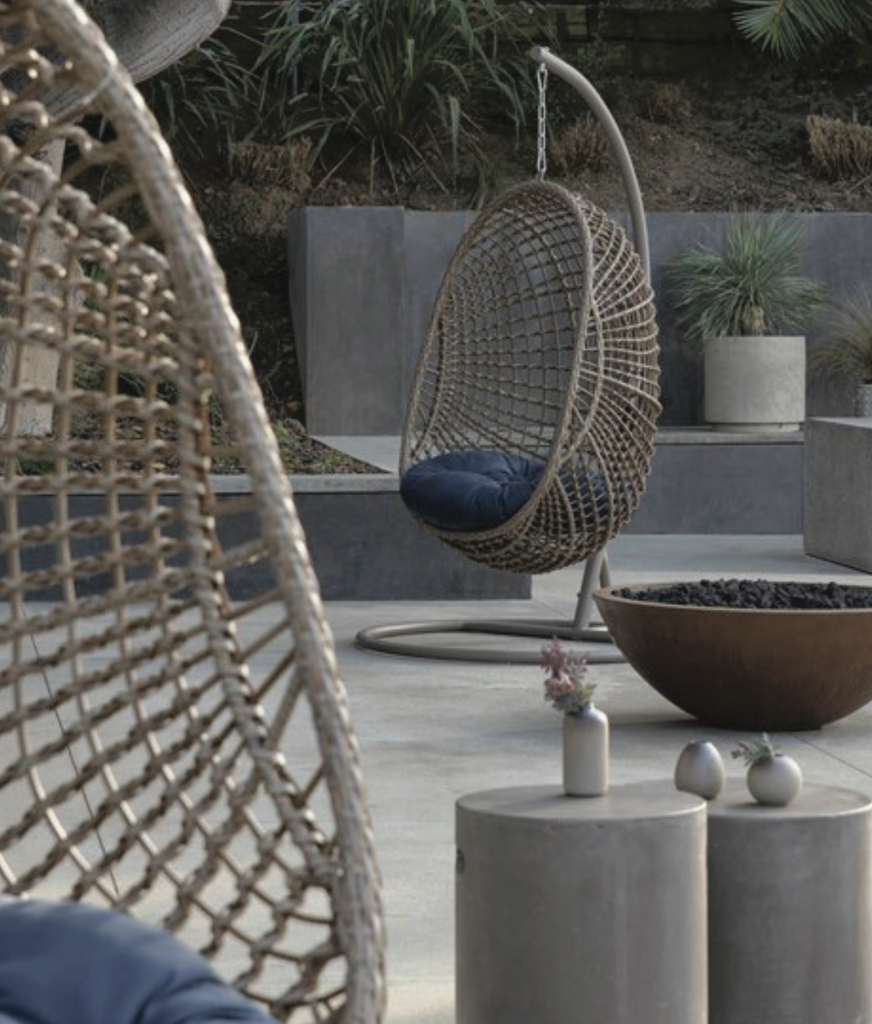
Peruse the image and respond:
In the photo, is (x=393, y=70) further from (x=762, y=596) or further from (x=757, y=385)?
(x=762, y=596)

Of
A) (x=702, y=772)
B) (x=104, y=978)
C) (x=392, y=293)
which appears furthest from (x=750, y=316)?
(x=104, y=978)

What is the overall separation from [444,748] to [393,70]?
306 inches

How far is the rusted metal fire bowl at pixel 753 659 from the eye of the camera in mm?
4219

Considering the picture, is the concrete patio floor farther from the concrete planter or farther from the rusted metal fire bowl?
the concrete planter

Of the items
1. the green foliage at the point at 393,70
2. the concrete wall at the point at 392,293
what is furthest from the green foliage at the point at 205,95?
the concrete wall at the point at 392,293

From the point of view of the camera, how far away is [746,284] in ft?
34.7

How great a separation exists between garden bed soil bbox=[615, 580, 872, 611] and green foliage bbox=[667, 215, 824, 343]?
6091 mm

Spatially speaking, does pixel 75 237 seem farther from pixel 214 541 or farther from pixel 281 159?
pixel 281 159

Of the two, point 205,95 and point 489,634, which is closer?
point 489,634

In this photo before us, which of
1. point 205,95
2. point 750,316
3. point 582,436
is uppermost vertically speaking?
point 205,95

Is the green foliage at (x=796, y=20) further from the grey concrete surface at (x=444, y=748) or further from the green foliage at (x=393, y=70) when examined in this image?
the grey concrete surface at (x=444, y=748)

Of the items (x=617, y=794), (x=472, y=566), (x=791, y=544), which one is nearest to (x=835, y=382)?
(x=791, y=544)

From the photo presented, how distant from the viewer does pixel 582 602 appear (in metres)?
5.87

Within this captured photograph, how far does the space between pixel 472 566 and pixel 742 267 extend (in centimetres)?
423
